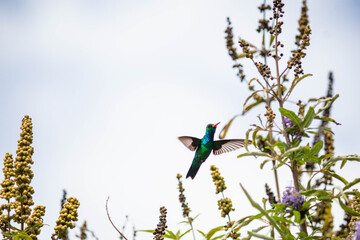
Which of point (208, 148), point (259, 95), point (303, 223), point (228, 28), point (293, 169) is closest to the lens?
point (303, 223)

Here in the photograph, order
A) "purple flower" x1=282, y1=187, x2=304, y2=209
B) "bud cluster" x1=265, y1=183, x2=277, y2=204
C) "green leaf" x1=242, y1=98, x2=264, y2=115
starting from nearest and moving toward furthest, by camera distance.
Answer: "purple flower" x1=282, y1=187, x2=304, y2=209, "green leaf" x1=242, y1=98, x2=264, y2=115, "bud cluster" x1=265, y1=183, x2=277, y2=204

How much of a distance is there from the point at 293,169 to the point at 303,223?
Answer: 32 cm

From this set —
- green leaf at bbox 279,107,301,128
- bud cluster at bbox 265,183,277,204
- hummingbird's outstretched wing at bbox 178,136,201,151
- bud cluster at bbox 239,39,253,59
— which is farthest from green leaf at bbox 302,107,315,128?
hummingbird's outstretched wing at bbox 178,136,201,151

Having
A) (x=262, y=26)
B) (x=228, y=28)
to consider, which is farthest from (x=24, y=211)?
(x=228, y=28)

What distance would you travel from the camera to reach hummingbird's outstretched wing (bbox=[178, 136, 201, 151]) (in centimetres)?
554

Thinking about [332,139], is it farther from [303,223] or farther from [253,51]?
[303,223]

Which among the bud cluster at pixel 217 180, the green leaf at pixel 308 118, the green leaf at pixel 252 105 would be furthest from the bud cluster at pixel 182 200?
the green leaf at pixel 308 118

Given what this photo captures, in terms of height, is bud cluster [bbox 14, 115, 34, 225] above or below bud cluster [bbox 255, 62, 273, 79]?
below

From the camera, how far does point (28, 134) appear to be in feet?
9.26

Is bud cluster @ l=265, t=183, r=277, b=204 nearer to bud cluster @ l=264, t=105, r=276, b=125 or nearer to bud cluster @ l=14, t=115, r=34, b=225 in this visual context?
bud cluster @ l=264, t=105, r=276, b=125

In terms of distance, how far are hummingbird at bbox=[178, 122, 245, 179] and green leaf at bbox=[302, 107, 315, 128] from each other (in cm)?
288

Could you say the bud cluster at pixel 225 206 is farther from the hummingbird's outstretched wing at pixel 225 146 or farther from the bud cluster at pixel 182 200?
the hummingbird's outstretched wing at pixel 225 146

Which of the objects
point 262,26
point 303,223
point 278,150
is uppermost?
point 262,26

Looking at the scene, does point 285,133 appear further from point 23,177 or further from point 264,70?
point 23,177
